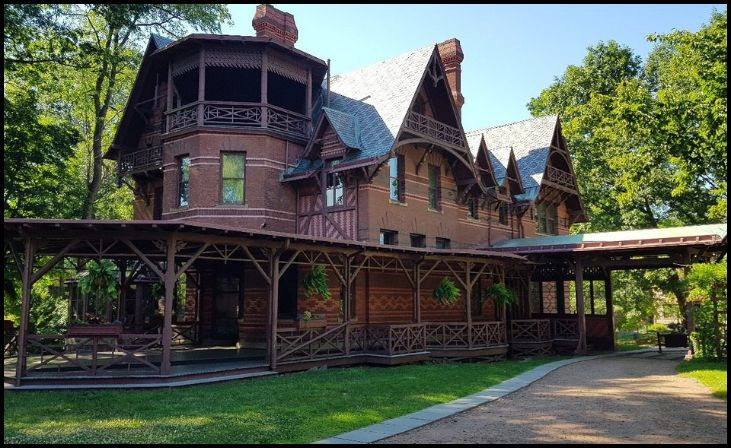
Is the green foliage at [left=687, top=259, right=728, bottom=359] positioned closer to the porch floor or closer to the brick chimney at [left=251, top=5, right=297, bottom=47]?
the porch floor

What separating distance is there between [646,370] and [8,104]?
2440 cm

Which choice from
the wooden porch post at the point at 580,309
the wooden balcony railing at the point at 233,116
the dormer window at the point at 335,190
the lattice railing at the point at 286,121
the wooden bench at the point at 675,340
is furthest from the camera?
the wooden bench at the point at 675,340

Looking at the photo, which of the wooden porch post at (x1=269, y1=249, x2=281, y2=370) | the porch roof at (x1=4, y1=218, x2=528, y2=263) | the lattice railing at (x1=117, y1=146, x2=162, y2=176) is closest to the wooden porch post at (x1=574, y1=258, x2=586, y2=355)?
the wooden porch post at (x1=269, y1=249, x2=281, y2=370)

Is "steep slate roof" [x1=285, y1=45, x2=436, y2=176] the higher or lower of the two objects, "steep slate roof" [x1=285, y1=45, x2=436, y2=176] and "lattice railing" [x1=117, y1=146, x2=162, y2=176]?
the higher

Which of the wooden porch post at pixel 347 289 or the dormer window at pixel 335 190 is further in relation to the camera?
the dormer window at pixel 335 190

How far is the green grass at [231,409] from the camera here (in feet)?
28.8

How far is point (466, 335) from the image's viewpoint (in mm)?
20906

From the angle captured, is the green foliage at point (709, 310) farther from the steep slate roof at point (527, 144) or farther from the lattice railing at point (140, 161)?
the lattice railing at point (140, 161)

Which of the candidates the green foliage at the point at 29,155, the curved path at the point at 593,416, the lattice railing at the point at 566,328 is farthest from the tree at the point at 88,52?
the lattice railing at the point at 566,328

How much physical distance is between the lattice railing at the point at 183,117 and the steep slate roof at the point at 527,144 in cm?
1502

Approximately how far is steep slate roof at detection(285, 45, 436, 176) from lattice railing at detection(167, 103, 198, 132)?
408 cm

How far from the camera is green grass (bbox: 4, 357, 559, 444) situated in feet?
28.8

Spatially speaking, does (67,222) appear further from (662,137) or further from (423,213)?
(662,137)

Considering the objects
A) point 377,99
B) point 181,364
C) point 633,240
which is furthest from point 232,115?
point 633,240
